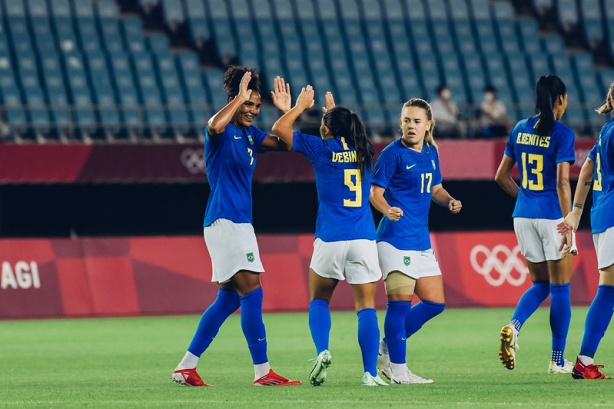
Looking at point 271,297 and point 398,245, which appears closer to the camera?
point 398,245

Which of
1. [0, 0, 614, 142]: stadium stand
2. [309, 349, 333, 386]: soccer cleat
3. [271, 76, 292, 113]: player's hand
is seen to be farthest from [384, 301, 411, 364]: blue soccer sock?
[0, 0, 614, 142]: stadium stand

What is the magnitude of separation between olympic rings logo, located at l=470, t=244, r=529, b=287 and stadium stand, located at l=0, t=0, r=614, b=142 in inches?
140

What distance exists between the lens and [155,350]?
44.5ft

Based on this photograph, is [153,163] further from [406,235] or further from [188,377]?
[406,235]

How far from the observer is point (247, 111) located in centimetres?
950

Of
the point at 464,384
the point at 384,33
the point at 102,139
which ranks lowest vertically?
the point at 464,384

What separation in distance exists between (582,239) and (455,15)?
918cm

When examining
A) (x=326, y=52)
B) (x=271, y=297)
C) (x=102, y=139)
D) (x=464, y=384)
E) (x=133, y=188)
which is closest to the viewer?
(x=464, y=384)

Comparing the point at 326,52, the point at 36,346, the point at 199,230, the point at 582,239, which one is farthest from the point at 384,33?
the point at 36,346

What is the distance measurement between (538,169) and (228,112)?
2.65m

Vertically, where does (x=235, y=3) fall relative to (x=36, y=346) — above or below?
above

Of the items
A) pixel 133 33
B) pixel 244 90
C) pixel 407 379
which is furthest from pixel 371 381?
pixel 133 33

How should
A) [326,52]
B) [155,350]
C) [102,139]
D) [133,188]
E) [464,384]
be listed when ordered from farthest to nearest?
Answer: [326,52]
[133,188]
[102,139]
[155,350]
[464,384]

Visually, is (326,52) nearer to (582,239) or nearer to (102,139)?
(102,139)
